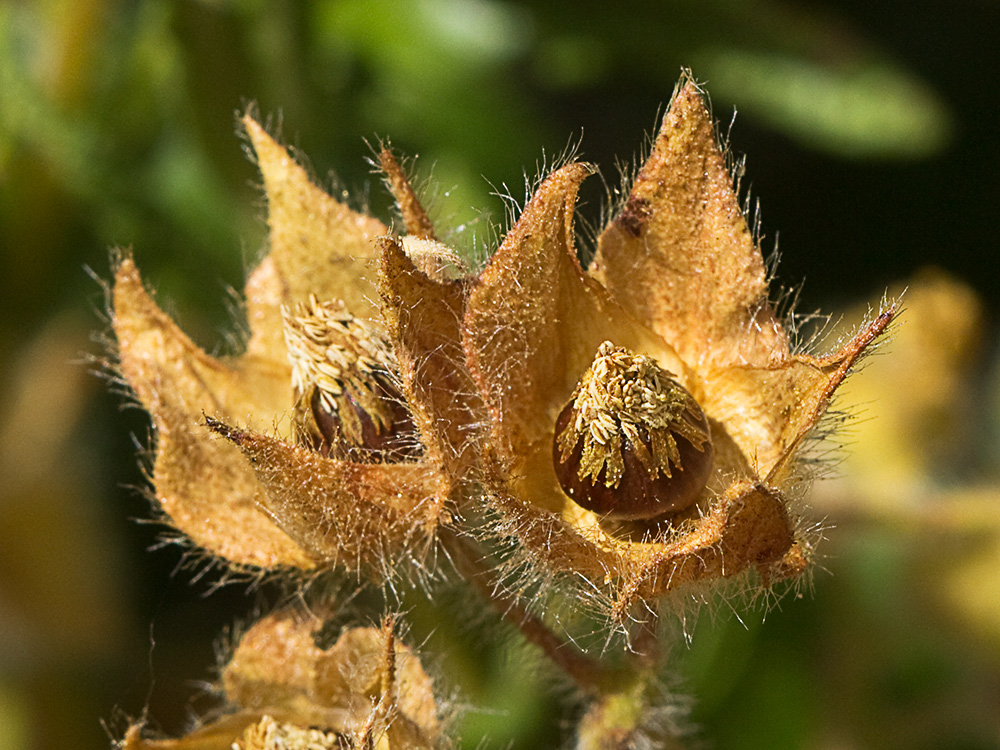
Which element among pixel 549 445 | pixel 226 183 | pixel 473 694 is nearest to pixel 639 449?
pixel 549 445

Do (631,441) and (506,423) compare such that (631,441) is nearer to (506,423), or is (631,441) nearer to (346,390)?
(506,423)

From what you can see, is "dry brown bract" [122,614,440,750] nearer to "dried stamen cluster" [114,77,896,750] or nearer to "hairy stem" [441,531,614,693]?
"dried stamen cluster" [114,77,896,750]

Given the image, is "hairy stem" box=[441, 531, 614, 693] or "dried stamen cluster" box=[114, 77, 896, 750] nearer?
"dried stamen cluster" box=[114, 77, 896, 750]

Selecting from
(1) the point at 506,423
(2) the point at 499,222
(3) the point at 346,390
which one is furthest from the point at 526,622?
(2) the point at 499,222

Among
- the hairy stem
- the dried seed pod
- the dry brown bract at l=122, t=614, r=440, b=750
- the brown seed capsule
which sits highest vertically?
the brown seed capsule

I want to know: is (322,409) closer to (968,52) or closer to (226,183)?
(226,183)

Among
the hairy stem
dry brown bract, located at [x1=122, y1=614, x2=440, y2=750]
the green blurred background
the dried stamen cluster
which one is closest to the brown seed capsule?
the dried stamen cluster

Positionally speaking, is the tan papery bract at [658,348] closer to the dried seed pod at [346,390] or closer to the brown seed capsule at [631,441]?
the brown seed capsule at [631,441]
